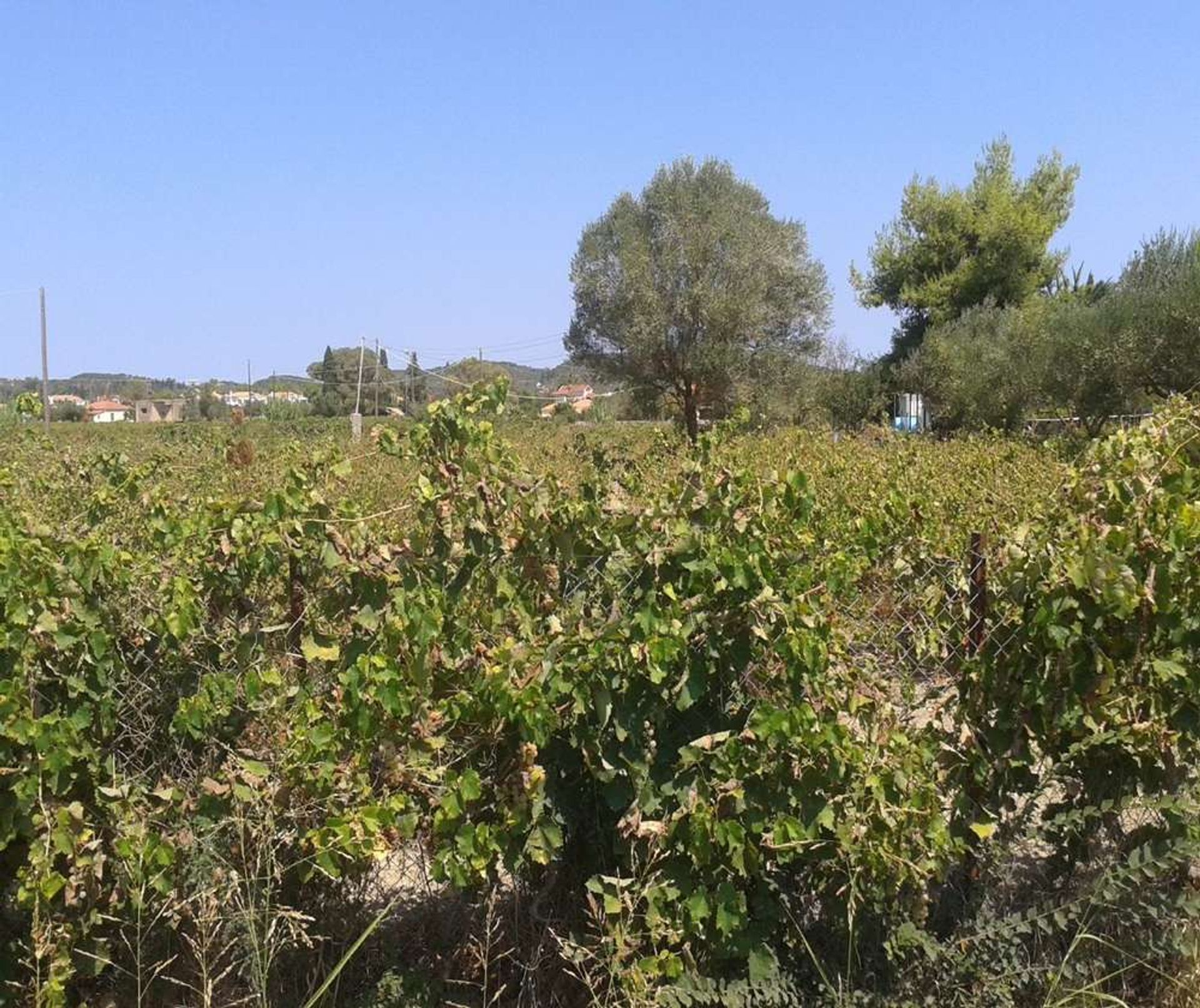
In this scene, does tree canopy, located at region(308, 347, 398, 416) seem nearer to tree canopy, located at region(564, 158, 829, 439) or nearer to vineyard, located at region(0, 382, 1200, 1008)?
Result: tree canopy, located at region(564, 158, 829, 439)

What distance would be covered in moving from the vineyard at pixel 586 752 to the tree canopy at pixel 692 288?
3007 cm

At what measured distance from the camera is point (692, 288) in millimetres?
32906

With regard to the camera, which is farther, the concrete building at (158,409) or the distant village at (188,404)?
the concrete building at (158,409)

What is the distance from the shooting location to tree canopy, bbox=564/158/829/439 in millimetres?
32906

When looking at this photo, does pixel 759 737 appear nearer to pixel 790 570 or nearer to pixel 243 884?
pixel 790 570

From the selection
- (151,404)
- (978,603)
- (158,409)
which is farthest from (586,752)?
(158,409)

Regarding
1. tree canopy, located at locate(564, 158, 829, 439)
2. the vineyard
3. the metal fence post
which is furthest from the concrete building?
the metal fence post

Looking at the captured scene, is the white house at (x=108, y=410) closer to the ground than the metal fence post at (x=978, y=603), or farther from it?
farther from it

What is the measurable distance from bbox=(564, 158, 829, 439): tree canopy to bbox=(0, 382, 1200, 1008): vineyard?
30066 mm

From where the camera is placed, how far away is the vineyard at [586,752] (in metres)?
2.58

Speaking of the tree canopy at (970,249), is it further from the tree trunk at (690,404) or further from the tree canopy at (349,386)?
the tree canopy at (349,386)

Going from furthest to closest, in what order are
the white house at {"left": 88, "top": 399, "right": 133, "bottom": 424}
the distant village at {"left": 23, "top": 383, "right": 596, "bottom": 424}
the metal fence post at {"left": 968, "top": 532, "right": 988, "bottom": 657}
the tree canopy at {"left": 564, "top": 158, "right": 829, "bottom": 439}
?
the white house at {"left": 88, "top": 399, "right": 133, "bottom": 424}, the distant village at {"left": 23, "top": 383, "right": 596, "bottom": 424}, the tree canopy at {"left": 564, "top": 158, "right": 829, "bottom": 439}, the metal fence post at {"left": 968, "top": 532, "right": 988, "bottom": 657}

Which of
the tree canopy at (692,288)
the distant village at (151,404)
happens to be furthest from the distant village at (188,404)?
the tree canopy at (692,288)

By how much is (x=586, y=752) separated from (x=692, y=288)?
3105cm
